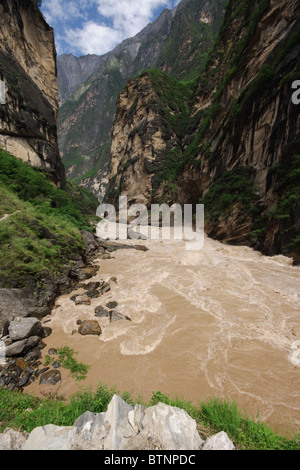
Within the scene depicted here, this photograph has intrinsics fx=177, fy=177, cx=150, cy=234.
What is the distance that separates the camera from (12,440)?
1.72 metres

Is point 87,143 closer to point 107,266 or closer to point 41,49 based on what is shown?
point 41,49

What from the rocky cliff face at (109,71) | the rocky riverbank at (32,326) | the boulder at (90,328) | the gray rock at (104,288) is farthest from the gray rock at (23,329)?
the rocky cliff face at (109,71)

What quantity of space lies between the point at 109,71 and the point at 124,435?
172m

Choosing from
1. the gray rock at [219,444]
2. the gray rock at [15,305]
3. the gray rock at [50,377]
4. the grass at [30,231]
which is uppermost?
the grass at [30,231]

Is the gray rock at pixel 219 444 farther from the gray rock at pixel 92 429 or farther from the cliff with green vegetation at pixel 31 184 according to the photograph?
the cliff with green vegetation at pixel 31 184

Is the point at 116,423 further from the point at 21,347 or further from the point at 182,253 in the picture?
the point at 182,253

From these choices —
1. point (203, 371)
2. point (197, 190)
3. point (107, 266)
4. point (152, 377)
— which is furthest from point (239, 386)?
point (197, 190)

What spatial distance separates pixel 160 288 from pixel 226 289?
2725 millimetres

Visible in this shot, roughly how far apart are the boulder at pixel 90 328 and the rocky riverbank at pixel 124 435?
10.1ft

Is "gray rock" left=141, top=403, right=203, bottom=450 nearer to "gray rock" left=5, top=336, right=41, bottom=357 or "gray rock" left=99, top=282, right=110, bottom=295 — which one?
"gray rock" left=5, top=336, right=41, bottom=357

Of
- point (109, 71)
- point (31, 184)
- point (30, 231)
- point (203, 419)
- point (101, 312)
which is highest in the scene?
point (109, 71)

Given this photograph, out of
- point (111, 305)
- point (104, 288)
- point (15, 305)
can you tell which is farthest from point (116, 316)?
point (15, 305)

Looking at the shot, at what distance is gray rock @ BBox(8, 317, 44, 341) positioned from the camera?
439 centimetres

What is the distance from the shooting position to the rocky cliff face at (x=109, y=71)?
59.1 metres
